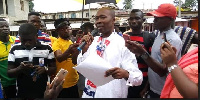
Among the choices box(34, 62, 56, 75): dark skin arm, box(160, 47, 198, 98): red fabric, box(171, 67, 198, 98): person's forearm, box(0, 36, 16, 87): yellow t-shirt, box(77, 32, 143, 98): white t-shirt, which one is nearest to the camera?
box(171, 67, 198, 98): person's forearm

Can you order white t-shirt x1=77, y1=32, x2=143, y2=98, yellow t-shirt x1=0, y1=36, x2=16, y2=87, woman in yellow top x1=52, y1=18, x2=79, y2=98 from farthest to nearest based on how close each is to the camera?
woman in yellow top x1=52, y1=18, x2=79, y2=98, yellow t-shirt x1=0, y1=36, x2=16, y2=87, white t-shirt x1=77, y1=32, x2=143, y2=98

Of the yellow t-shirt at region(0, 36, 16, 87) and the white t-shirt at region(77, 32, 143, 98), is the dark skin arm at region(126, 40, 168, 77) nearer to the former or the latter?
the white t-shirt at region(77, 32, 143, 98)

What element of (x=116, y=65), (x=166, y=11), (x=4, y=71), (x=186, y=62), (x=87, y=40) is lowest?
(x=4, y=71)

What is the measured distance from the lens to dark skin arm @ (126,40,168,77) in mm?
2140

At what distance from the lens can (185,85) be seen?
1.24 m

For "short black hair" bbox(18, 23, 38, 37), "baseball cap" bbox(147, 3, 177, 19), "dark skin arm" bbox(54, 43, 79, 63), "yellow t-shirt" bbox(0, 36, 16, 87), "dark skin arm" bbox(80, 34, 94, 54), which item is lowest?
"yellow t-shirt" bbox(0, 36, 16, 87)

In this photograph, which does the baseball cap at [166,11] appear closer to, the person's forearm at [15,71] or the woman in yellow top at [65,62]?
the woman in yellow top at [65,62]

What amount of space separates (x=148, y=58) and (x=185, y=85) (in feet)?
3.30

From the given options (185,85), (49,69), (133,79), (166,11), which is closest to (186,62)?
(185,85)

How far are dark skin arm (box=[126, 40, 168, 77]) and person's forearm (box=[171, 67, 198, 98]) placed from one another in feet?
2.83

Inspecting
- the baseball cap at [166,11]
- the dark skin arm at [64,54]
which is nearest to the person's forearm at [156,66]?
the baseball cap at [166,11]

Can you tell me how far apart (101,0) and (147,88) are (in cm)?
159

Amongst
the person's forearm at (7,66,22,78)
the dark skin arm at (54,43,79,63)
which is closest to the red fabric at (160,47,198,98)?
the dark skin arm at (54,43,79,63)

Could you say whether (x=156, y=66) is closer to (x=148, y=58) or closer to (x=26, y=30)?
(x=148, y=58)
